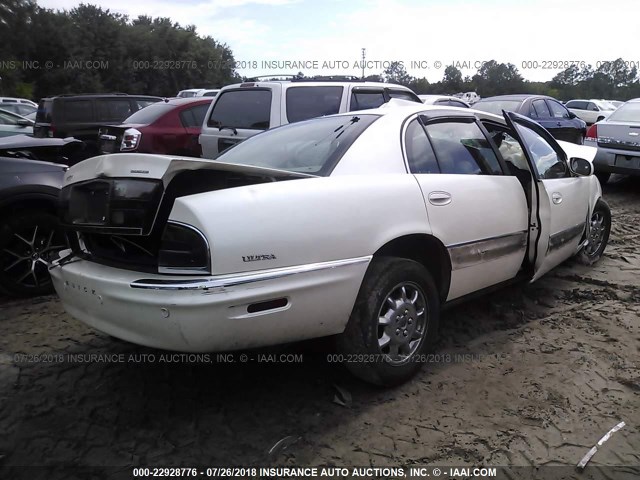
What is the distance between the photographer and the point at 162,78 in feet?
142

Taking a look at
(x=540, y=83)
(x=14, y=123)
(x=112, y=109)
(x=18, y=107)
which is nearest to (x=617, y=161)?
(x=112, y=109)

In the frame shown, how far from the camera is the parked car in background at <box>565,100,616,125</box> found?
23125 millimetres

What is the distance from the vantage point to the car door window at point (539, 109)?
11664mm

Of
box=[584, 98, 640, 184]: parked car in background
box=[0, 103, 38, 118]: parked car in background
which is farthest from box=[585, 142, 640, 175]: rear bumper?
box=[0, 103, 38, 118]: parked car in background

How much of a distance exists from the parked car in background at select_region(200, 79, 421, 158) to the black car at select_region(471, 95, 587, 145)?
5244mm

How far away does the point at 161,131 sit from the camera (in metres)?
8.09

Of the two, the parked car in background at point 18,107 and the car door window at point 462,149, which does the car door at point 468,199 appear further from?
the parked car in background at point 18,107

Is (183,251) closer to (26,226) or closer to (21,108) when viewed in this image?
(26,226)

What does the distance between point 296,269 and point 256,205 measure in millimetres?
348

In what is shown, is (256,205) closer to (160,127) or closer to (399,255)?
(399,255)

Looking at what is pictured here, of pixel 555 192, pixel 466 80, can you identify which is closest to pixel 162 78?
pixel 466 80

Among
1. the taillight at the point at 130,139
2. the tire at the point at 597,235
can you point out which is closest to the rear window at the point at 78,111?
the taillight at the point at 130,139

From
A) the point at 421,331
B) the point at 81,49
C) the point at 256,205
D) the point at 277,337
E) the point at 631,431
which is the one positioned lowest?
the point at 631,431

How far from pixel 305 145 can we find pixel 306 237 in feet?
3.10
